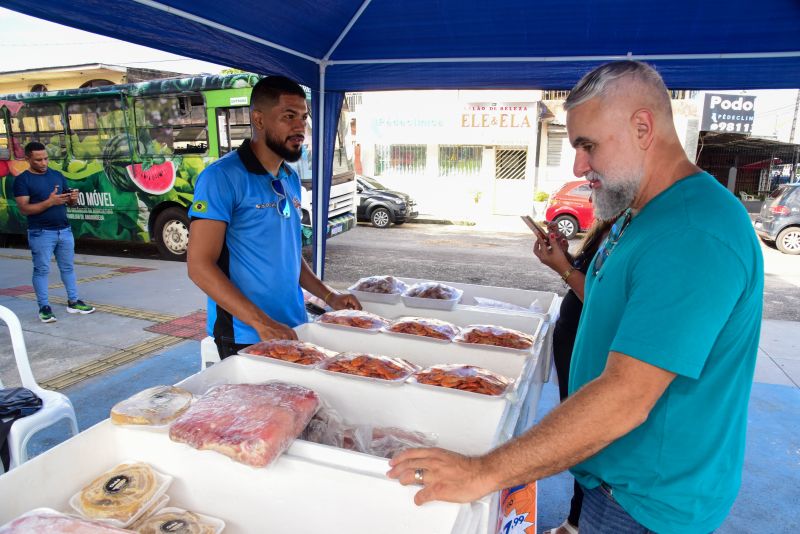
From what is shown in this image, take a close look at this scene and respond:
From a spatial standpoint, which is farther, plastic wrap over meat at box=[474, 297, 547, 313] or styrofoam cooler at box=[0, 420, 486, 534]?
plastic wrap over meat at box=[474, 297, 547, 313]

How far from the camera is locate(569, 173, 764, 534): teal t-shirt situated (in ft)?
3.07

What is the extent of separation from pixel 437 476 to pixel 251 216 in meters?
1.47

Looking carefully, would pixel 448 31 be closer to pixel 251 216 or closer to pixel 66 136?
pixel 251 216

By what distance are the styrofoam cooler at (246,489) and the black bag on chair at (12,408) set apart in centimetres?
135

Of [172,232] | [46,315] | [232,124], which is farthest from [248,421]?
[172,232]

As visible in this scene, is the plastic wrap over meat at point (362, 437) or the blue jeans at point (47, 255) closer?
the plastic wrap over meat at point (362, 437)

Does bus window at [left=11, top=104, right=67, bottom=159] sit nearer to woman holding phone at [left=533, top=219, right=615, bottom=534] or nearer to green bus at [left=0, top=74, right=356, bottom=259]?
green bus at [left=0, top=74, right=356, bottom=259]

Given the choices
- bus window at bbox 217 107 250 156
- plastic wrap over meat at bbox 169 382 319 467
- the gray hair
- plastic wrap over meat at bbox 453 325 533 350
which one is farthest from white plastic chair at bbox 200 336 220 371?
bus window at bbox 217 107 250 156

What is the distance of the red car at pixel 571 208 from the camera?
11.8m

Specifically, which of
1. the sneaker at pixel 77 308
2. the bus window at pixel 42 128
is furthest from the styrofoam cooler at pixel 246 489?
the bus window at pixel 42 128

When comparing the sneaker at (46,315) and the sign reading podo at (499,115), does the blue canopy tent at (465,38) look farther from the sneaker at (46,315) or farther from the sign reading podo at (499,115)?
the sign reading podo at (499,115)

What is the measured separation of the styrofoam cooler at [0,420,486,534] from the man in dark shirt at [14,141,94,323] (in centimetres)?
495

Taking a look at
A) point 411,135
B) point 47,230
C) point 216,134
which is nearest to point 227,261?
point 47,230

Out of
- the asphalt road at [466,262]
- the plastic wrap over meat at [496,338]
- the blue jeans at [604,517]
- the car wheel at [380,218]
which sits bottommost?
the asphalt road at [466,262]
